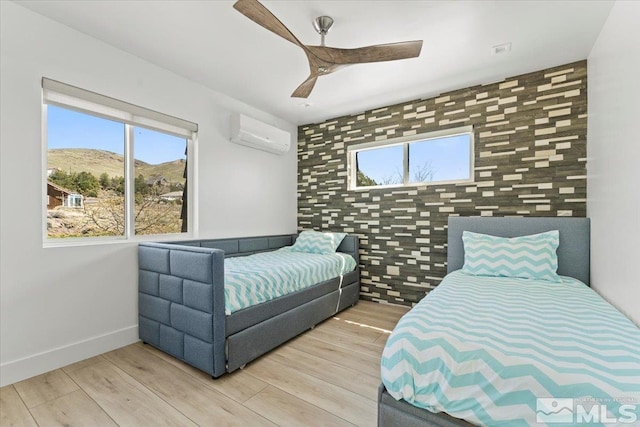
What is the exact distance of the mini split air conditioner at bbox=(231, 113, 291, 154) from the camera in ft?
11.1

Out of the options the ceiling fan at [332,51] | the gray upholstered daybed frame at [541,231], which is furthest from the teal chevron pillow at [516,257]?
the ceiling fan at [332,51]

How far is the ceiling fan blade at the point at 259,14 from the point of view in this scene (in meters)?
1.47

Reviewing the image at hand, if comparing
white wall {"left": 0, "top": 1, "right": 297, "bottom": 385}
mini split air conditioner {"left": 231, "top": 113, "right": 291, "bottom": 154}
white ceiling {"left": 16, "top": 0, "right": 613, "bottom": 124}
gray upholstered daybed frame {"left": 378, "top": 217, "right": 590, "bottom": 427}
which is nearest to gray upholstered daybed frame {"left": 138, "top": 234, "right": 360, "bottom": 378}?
white wall {"left": 0, "top": 1, "right": 297, "bottom": 385}

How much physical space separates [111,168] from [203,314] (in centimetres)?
172

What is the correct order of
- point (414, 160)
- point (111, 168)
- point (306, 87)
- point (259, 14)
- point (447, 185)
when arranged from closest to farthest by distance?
point (259, 14), point (306, 87), point (111, 168), point (447, 185), point (414, 160)

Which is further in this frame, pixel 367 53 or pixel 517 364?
pixel 367 53

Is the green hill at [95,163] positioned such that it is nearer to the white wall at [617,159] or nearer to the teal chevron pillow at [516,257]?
the teal chevron pillow at [516,257]

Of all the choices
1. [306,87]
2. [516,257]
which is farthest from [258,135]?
[516,257]

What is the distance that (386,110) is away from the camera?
3.71m

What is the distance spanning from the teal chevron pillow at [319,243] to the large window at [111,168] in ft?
4.74

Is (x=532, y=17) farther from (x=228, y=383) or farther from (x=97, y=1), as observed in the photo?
(x=228, y=383)

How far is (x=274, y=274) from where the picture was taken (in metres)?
2.46

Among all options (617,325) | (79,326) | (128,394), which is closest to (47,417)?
(128,394)

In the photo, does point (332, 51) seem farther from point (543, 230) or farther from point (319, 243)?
point (543, 230)
